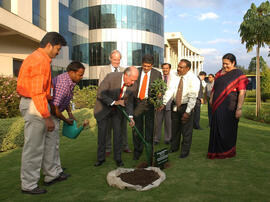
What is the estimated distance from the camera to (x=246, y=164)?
445 cm

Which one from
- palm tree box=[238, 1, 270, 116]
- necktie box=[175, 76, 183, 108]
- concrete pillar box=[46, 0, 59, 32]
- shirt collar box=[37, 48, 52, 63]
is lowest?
necktie box=[175, 76, 183, 108]

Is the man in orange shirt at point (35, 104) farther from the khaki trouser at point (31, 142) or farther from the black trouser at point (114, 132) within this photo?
the black trouser at point (114, 132)

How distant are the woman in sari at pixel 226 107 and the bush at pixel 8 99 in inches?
274

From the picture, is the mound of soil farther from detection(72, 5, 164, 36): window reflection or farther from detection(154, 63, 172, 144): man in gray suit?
detection(72, 5, 164, 36): window reflection

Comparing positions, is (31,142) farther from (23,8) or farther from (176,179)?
(23,8)

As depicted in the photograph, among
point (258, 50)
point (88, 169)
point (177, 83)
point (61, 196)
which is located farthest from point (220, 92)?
point (258, 50)

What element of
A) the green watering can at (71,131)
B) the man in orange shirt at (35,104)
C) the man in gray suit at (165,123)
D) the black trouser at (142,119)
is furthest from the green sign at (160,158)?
the man in gray suit at (165,123)

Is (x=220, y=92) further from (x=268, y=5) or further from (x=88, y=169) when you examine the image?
(x=268, y=5)

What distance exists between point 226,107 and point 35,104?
3640 millimetres

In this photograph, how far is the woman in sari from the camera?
4.69m

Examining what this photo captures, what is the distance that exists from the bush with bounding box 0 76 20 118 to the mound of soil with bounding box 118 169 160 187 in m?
6.23

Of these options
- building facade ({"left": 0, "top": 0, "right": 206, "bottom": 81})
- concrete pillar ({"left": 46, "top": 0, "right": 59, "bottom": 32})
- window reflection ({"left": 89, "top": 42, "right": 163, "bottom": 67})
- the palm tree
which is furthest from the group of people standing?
window reflection ({"left": 89, "top": 42, "right": 163, "bottom": 67})

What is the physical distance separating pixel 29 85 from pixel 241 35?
12.9m

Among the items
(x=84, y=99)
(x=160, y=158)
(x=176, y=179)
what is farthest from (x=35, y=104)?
(x=84, y=99)
